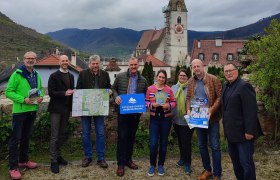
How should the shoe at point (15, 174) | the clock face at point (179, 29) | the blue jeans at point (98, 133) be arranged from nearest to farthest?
1. the shoe at point (15, 174)
2. the blue jeans at point (98, 133)
3. the clock face at point (179, 29)

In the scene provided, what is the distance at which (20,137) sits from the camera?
5.82 meters

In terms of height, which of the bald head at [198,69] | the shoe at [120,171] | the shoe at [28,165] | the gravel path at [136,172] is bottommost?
the gravel path at [136,172]

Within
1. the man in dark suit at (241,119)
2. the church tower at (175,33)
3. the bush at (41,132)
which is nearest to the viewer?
the man in dark suit at (241,119)

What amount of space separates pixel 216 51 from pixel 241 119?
46177 millimetres

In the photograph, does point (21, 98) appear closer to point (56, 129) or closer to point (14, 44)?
point (56, 129)

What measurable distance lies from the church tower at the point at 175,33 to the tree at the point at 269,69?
212ft

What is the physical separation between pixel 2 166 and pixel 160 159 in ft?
9.93

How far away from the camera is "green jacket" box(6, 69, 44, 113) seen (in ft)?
18.3

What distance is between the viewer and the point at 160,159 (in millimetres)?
6090

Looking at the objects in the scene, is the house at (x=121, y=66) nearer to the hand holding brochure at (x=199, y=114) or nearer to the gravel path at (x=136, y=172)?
the gravel path at (x=136, y=172)

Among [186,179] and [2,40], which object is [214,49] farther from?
[2,40]

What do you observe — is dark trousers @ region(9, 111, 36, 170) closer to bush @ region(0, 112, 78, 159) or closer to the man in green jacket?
the man in green jacket

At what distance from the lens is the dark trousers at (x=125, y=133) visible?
19.9 feet

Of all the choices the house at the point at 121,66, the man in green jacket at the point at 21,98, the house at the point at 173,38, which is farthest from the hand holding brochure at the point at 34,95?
the house at the point at 173,38
